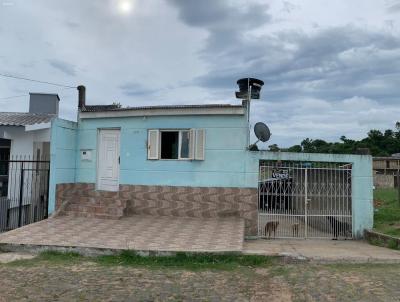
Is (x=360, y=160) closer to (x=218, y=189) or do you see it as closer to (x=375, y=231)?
(x=375, y=231)

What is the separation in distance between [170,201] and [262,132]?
11.5 ft

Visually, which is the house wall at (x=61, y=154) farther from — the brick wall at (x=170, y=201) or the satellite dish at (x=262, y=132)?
the satellite dish at (x=262, y=132)

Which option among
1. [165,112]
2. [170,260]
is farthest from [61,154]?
[170,260]

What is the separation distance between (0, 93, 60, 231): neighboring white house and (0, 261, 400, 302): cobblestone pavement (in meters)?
6.29

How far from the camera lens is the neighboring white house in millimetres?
12664

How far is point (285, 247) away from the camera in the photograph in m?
8.79

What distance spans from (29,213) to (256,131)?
838 centimetres

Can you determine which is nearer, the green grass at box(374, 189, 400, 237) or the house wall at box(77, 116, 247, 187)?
the green grass at box(374, 189, 400, 237)

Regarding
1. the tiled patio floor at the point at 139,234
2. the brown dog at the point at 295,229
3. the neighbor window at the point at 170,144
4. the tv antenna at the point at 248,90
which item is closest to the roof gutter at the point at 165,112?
the tv antenna at the point at 248,90

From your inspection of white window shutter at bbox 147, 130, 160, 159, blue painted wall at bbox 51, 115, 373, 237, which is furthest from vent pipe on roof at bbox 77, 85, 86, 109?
white window shutter at bbox 147, 130, 160, 159

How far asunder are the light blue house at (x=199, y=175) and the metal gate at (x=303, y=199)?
3 centimetres

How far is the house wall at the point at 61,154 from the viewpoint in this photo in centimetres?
1132

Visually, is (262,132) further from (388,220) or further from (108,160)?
(108,160)

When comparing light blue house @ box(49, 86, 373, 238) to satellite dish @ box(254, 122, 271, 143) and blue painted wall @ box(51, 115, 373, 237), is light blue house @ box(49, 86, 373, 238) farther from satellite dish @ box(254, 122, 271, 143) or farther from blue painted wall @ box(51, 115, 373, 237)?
satellite dish @ box(254, 122, 271, 143)
